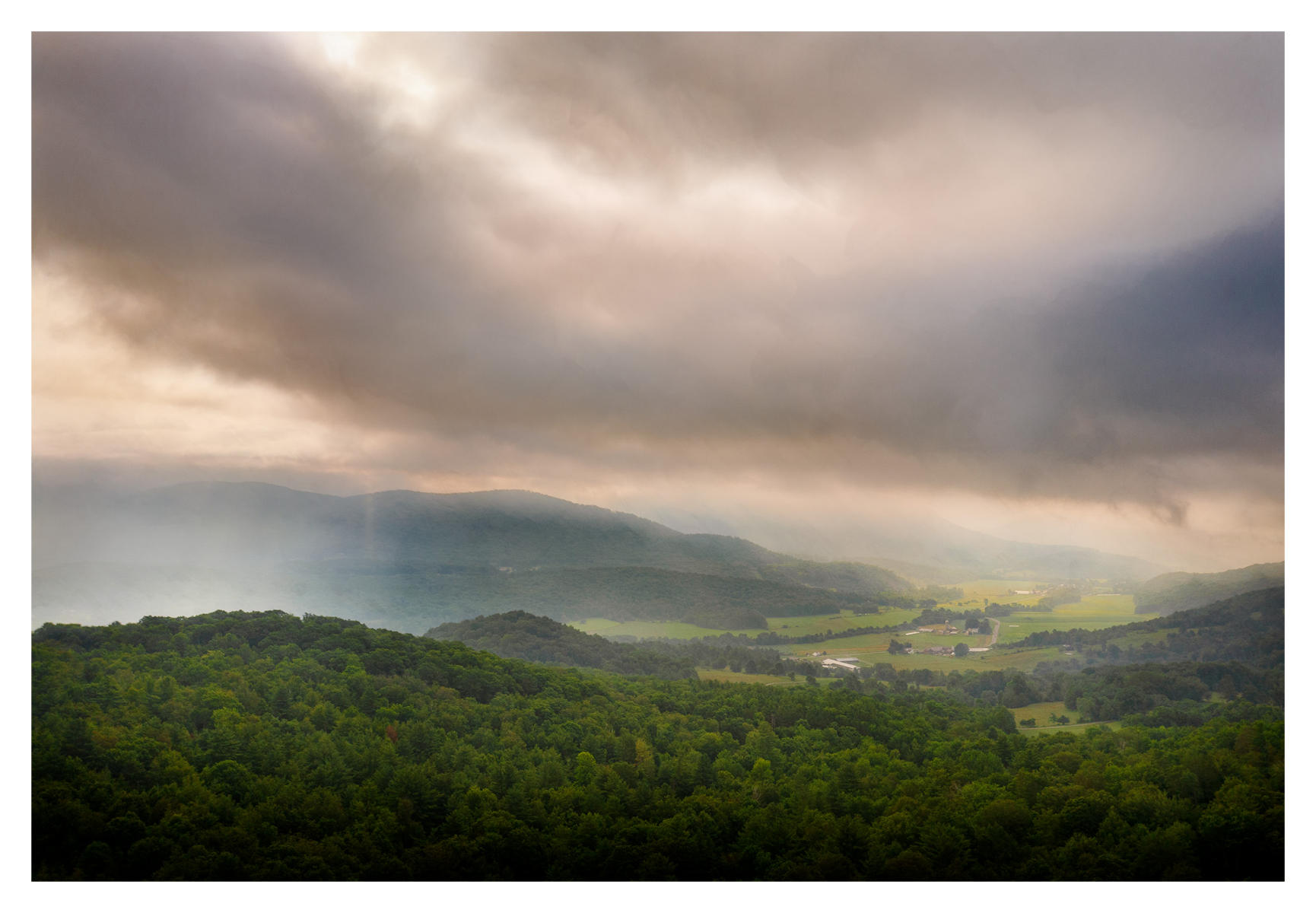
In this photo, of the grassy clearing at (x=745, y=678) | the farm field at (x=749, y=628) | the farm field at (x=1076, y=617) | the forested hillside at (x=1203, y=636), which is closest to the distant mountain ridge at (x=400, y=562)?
the farm field at (x=749, y=628)

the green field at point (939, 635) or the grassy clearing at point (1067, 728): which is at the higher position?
the green field at point (939, 635)

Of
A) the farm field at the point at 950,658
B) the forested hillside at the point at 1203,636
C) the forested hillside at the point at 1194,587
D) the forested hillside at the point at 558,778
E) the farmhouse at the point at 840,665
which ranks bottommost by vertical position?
the forested hillside at the point at 558,778

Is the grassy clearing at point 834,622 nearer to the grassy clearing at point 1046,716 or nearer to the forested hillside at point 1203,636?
the forested hillside at point 1203,636

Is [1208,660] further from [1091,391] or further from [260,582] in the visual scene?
[260,582]

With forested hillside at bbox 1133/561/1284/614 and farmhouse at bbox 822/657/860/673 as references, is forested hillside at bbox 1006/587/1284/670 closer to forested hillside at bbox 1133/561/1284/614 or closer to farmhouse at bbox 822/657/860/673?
forested hillside at bbox 1133/561/1284/614

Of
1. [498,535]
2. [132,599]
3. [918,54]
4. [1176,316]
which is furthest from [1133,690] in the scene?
[132,599]

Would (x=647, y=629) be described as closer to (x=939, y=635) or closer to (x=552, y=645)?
(x=552, y=645)

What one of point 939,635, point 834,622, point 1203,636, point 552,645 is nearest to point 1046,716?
point 939,635

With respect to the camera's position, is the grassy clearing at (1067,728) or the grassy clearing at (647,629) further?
the grassy clearing at (647,629)
